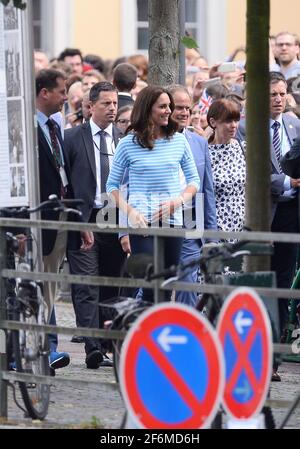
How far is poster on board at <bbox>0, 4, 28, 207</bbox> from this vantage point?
31.6ft

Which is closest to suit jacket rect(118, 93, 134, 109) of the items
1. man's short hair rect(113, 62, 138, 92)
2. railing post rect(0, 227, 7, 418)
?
man's short hair rect(113, 62, 138, 92)

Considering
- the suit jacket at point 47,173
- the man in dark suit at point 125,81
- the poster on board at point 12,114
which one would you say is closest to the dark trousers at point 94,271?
the suit jacket at point 47,173

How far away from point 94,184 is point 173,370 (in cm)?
475

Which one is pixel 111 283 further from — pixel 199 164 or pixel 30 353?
pixel 199 164

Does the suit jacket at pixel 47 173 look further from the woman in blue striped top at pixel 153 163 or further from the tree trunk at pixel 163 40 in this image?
the tree trunk at pixel 163 40

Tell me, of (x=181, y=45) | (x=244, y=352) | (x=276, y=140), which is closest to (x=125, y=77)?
(x=181, y=45)

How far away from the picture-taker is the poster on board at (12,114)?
9.62 meters

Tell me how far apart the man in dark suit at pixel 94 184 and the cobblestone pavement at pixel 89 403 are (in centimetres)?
51

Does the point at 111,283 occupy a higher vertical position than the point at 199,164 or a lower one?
lower

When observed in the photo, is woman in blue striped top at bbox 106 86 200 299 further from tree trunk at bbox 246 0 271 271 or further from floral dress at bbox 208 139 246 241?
tree trunk at bbox 246 0 271 271

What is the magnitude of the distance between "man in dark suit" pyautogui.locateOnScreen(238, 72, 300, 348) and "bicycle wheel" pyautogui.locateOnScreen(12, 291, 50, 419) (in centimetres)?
293

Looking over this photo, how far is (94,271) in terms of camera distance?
11750mm

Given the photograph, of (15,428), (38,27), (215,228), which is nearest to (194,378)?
(15,428)

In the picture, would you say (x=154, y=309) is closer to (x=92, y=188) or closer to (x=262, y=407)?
(x=262, y=407)
